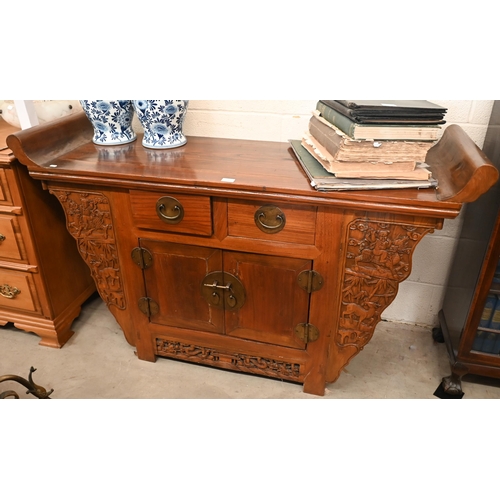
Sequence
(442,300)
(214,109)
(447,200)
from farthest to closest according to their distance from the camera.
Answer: (442,300) < (214,109) < (447,200)

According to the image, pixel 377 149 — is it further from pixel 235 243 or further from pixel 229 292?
pixel 229 292

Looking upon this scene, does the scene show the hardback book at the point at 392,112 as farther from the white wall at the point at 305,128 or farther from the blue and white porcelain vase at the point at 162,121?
the blue and white porcelain vase at the point at 162,121

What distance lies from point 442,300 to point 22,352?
5.84ft

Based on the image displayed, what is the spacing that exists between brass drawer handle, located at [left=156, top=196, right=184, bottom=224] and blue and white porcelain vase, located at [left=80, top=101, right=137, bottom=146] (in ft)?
1.31

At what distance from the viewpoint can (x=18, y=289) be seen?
5.40 ft

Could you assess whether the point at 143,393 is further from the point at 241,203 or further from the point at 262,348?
the point at 241,203

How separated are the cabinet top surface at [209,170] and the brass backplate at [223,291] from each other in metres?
0.31

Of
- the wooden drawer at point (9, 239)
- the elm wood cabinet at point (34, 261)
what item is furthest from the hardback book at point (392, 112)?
the wooden drawer at point (9, 239)

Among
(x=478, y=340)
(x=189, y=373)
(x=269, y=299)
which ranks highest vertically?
(x=269, y=299)

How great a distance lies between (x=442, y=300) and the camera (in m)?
1.75

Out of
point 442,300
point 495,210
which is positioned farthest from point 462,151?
point 442,300

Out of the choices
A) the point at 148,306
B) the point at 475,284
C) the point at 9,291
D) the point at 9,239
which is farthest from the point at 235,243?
the point at 9,291

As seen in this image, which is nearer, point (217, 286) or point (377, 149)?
point (377, 149)

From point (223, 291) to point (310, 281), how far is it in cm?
30
